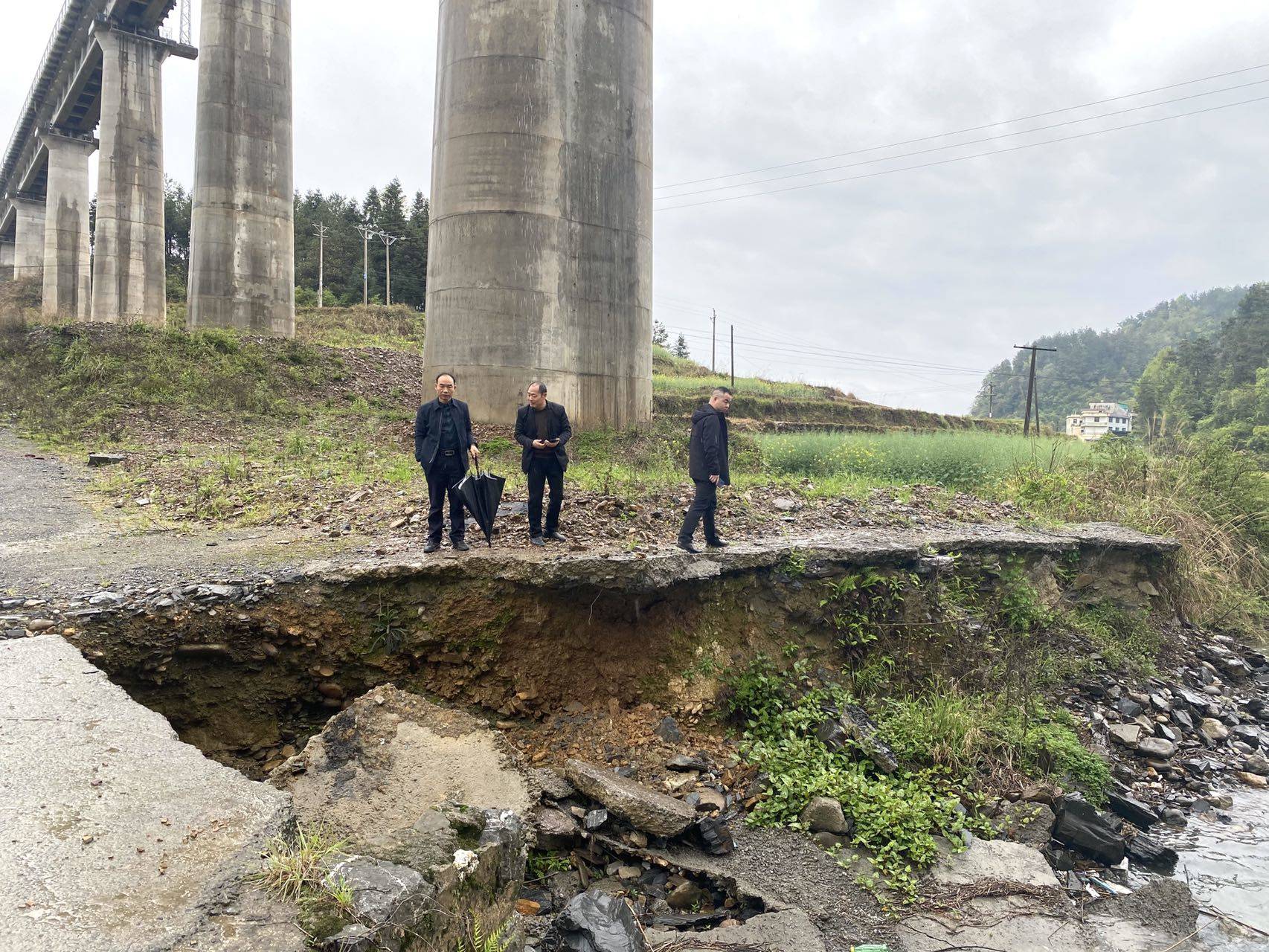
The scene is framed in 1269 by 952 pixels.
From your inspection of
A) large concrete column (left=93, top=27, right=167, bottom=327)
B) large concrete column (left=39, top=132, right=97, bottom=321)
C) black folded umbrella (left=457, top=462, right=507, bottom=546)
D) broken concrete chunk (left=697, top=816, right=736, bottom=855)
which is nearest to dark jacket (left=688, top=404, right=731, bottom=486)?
black folded umbrella (left=457, top=462, right=507, bottom=546)

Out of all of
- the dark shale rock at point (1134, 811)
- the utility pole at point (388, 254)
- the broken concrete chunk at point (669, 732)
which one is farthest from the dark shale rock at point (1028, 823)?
the utility pole at point (388, 254)

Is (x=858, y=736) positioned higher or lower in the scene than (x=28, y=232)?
lower

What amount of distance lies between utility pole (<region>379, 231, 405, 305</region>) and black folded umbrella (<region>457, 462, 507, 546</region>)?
39.2 metres

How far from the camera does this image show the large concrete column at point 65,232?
31.6 meters

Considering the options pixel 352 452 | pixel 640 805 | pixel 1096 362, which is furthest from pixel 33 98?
pixel 1096 362

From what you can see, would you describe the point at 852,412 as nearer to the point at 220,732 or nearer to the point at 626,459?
the point at 626,459

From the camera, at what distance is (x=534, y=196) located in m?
10.6

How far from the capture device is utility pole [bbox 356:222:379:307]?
45406 mm

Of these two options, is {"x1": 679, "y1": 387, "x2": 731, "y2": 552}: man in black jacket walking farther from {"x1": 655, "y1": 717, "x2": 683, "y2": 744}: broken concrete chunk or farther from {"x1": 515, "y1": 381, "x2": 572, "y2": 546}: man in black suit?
{"x1": 655, "y1": 717, "x2": 683, "y2": 744}: broken concrete chunk

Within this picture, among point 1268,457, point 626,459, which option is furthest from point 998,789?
point 1268,457

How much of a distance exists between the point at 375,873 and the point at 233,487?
7239 mm

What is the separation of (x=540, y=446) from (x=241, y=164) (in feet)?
51.0

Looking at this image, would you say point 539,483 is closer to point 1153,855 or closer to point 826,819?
point 826,819

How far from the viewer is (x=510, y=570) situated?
6.27 meters
